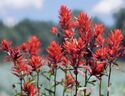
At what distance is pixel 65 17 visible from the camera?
501 centimetres

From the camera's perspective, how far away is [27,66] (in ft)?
17.0

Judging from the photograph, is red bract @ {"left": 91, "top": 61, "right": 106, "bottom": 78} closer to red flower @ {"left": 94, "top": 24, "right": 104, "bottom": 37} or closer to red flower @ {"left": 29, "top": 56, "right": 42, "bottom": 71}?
red flower @ {"left": 94, "top": 24, "right": 104, "bottom": 37}

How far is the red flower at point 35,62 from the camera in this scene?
5.07 meters

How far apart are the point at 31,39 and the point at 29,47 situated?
0.10 meters

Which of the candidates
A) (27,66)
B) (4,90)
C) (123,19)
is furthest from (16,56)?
(123,19)

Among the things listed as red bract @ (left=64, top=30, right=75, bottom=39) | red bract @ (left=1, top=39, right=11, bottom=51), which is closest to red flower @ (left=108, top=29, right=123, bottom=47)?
red bract @ (left=64, top=30, right=75, bottom=39)

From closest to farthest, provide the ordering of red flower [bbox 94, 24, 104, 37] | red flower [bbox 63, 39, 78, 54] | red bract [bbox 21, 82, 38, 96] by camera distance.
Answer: red flower [bbox 63, 39, 78, 54] < red flower [bbox 94, 24, 104, 37] < red bract [bbox 21, 82, 38, 96]

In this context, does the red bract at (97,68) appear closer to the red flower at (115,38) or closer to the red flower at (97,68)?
the red flower at (97,68)

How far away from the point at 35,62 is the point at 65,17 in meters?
0.56

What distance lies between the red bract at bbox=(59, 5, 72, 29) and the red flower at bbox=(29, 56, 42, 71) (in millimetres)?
422

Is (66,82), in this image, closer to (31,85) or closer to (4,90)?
(31,85)

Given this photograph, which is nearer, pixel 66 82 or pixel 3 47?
pixel 3 47

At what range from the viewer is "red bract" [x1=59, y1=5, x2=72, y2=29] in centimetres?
500

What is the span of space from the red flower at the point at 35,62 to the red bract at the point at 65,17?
1.38ft
